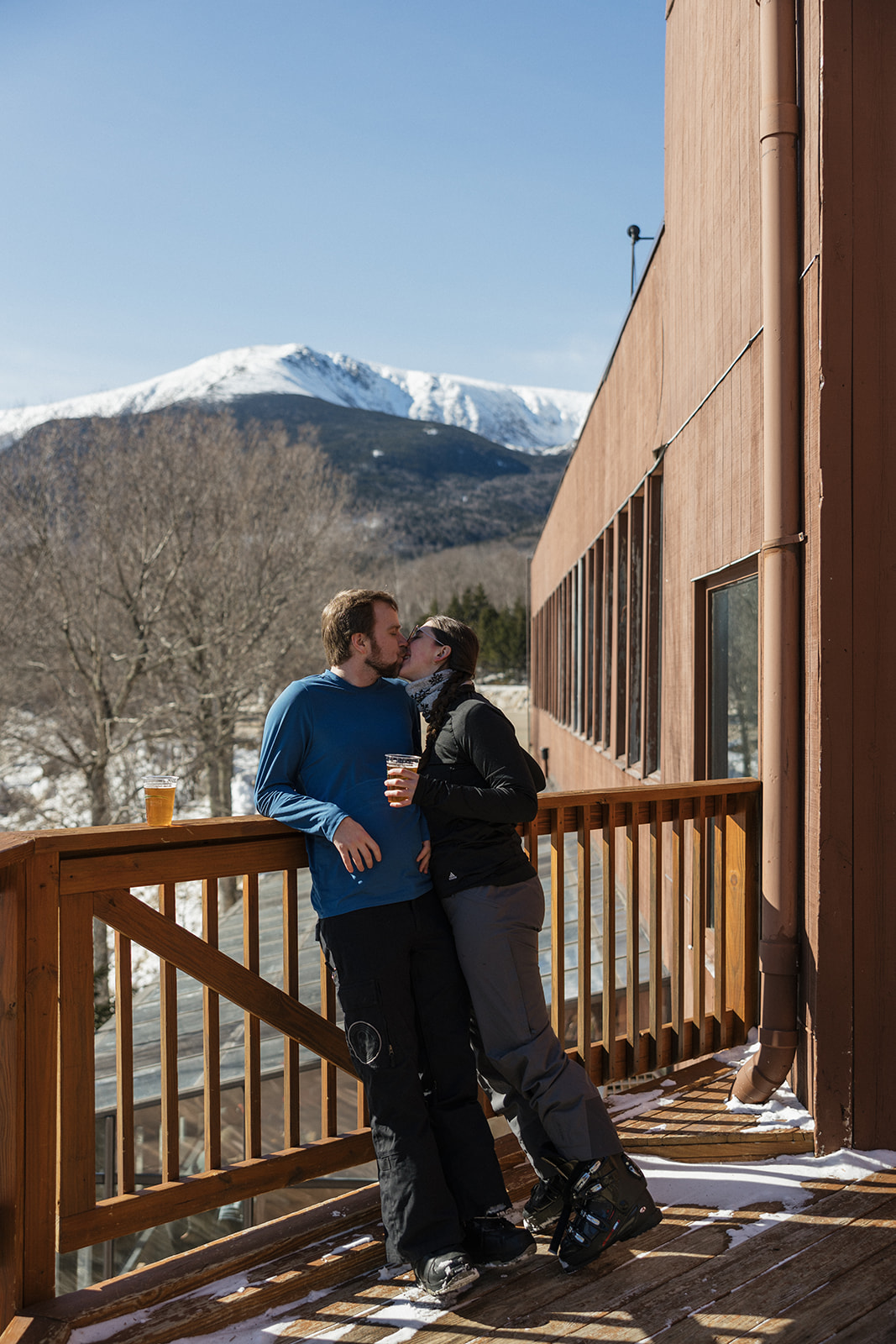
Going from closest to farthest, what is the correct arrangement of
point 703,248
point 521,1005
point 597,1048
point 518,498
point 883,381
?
point 521,1005 < point 883,381 < point 597,1048 < point 703,248 < point 518,498

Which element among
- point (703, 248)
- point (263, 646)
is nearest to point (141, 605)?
point (263, 646)

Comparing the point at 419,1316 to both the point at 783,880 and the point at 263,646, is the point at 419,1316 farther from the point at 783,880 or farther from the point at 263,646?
the point at 263,646

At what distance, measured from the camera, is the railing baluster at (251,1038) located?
2793 millimetres

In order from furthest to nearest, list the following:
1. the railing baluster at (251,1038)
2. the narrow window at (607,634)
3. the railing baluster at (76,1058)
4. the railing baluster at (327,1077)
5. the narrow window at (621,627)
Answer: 1. the narrow window at (607,634)
2. the narrow window at (621,627)
3. the railing baluster at (327,1077)
4. the railing baluster at (251,1038)
5. the railing baluster at (76,1058)

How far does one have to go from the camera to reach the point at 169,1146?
2664 mm

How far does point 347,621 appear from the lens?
2732 millimetres

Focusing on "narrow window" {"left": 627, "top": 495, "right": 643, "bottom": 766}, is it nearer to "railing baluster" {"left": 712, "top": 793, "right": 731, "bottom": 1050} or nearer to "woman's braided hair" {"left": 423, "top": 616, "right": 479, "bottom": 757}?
"railing baluster" {"left": 712, "top": 793, "right": 731, "bottom": 1050}

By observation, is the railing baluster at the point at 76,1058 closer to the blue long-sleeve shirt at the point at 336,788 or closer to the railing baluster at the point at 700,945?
the blue long-sleeve shirt at the point at 336,788

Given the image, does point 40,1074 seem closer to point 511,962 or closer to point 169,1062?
point 169,1062

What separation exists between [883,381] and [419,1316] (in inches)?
116

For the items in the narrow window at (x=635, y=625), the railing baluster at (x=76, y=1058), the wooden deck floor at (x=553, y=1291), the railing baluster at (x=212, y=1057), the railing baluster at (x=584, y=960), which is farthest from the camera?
the narrow window at (x=635, y=625)

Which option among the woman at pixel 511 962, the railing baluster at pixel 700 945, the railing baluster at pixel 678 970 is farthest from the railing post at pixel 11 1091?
the railing baluster at pixel 700 945

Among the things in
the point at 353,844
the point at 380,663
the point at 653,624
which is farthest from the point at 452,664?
the point at 653,624

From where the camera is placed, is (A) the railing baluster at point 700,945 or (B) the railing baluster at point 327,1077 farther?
(A) the railing baluster at point 700,945
